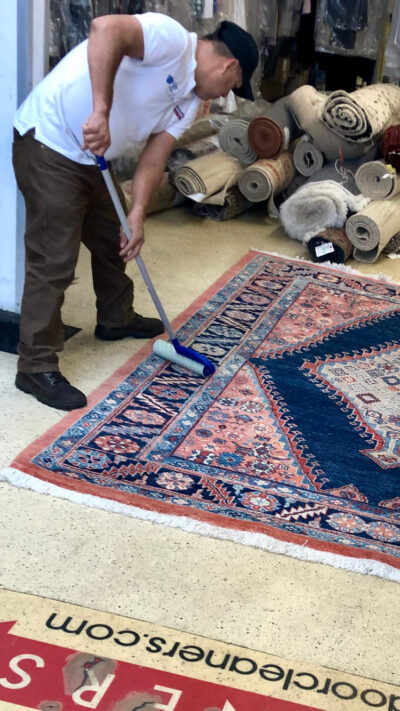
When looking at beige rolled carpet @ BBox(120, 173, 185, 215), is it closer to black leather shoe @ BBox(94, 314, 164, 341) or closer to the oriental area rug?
the oriental area rug

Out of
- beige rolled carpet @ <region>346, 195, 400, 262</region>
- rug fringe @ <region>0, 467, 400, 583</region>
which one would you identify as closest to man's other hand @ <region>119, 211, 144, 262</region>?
rug fringe @ <region>0, 467, 400, 583</region>

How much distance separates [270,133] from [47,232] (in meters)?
2.67

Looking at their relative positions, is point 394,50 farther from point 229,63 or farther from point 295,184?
point 229,63

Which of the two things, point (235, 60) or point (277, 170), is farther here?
point (277, 170)

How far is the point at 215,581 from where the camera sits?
259 cm

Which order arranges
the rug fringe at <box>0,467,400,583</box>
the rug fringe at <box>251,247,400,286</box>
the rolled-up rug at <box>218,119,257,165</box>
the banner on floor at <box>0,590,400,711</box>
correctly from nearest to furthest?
1. the banner on floor at <box>0,590,400,711</box>
2. the rug fringe at <box>0,467,400,583</box>
3. the rug fringe at <box>251,247,400,286</box>
4. the rolled-up rug at <box>218,119,257,165</box>

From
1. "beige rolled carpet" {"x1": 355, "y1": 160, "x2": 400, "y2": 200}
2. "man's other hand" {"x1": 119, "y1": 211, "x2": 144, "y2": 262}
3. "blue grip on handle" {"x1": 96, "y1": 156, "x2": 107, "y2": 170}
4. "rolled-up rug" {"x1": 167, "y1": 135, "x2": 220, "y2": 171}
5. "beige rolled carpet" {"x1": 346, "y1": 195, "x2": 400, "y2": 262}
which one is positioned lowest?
"beige rolled carpet" {"x1": 346, "y1": 195, "x2": 400, "y2": 262}

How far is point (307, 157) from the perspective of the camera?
570 cm

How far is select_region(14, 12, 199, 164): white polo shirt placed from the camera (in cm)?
314

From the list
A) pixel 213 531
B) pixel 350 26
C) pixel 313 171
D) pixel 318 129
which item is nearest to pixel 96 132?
pixel 213 531

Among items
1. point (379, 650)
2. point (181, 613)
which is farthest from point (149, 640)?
point (379, 650)

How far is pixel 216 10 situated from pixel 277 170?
153cm

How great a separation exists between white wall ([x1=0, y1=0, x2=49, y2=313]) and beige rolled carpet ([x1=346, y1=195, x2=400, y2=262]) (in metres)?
2.12

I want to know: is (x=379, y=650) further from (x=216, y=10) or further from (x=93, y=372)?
(x=216, y=10)
